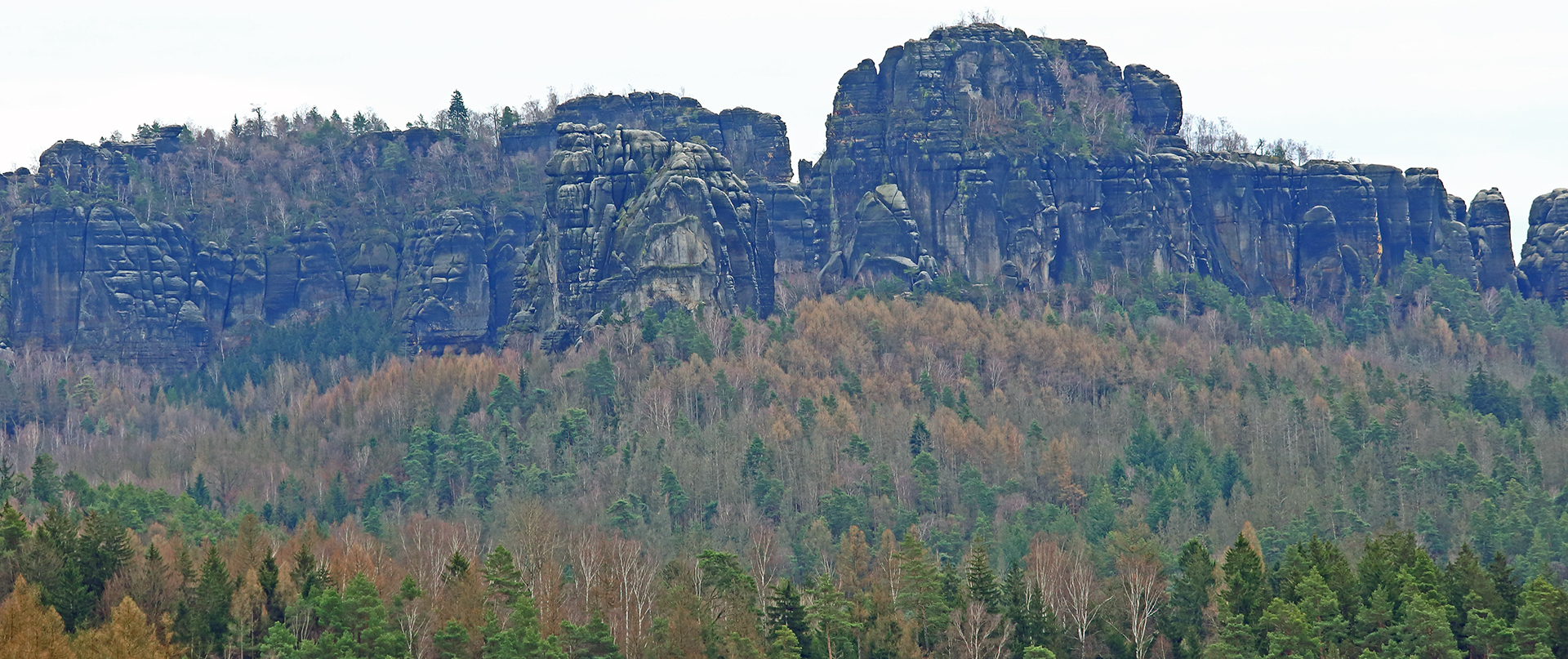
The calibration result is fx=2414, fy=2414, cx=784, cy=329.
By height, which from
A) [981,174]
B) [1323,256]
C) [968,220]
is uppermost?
[981,174]

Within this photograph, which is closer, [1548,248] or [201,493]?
[201,493]

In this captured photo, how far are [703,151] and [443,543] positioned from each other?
182ft

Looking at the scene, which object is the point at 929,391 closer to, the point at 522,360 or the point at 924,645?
the point at 522,360

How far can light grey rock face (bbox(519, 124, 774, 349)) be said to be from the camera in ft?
554

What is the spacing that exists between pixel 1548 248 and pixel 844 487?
3215 inches

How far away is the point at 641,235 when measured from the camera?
169m

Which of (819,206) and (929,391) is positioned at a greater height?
(819,206)

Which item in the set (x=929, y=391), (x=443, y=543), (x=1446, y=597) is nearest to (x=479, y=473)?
(x=443, y=543)

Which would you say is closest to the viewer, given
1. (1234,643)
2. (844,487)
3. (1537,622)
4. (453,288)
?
(1537,622)

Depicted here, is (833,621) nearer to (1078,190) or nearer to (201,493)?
(201,493)

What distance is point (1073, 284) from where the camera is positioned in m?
186

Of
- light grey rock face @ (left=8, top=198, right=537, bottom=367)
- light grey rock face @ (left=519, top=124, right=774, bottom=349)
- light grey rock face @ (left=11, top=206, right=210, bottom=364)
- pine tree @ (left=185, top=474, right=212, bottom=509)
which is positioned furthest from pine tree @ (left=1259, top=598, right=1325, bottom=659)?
light grey rock face @ (left=11, top=206, right=210, bottom=364)

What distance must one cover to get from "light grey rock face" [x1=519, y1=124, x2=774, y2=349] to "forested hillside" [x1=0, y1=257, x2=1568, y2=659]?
10.6 feet

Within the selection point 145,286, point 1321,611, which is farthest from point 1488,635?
point 145,286
